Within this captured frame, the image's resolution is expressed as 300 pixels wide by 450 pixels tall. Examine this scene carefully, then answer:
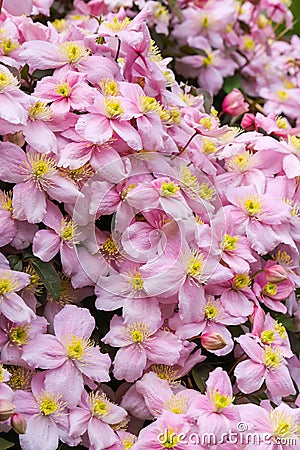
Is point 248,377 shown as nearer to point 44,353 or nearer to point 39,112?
point 44,353

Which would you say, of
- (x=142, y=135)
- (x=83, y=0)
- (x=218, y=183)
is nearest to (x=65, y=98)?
(x=142, y=135)

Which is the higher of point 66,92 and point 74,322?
point 66,92

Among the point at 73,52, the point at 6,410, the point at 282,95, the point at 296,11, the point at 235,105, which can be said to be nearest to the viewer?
the point at 6,410

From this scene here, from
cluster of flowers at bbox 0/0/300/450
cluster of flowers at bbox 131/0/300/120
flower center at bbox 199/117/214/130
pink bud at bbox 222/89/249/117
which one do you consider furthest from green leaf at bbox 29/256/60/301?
cluster of flowers at bbox 131/0/300/120

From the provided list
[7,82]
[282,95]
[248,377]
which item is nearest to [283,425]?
[248,377]

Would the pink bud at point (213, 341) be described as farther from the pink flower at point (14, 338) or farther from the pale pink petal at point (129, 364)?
the pink flower at point (14, 338)

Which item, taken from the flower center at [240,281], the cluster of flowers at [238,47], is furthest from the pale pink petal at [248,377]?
the cluster of flowers at [238,47]
